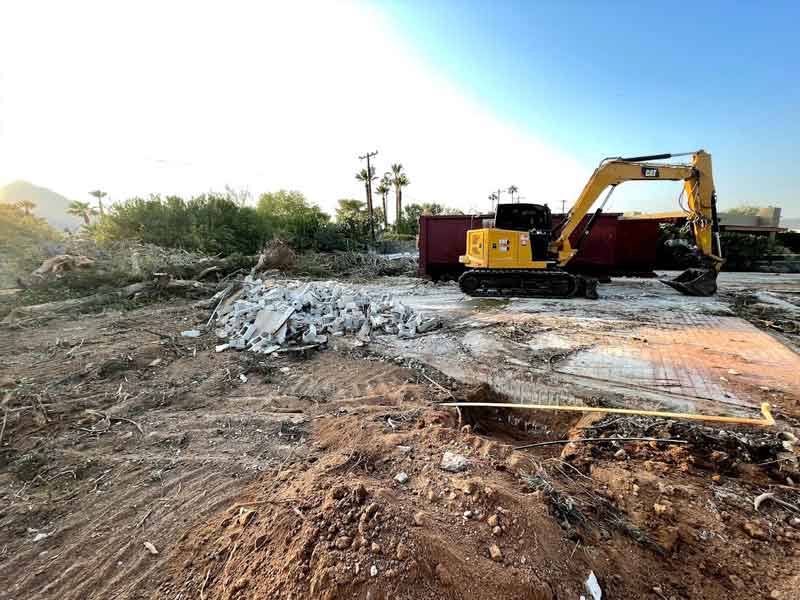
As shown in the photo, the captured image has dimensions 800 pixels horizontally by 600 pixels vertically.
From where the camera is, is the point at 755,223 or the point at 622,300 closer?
the point at 622,300

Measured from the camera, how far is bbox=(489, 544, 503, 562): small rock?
7.20ft

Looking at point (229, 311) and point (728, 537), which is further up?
point (229, 311)

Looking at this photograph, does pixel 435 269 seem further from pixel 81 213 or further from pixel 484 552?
pixel 81 213

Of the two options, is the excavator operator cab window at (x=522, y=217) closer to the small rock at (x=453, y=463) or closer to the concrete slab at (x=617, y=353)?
the concrete slab at (x=617, y=353)

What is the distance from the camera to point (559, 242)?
10094 mm

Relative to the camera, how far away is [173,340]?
6.54 meters

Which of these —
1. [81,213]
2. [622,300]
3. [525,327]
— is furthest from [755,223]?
[81,213]

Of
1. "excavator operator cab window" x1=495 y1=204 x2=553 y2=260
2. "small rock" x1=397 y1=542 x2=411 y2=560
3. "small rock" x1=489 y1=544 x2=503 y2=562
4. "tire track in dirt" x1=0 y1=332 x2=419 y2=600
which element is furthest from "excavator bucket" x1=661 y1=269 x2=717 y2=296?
"small rock" x1=397 y1=542 x2=411 y2=560

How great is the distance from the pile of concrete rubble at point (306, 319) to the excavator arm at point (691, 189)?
5.71 m

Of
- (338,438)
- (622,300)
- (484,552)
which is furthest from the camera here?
(622,300)

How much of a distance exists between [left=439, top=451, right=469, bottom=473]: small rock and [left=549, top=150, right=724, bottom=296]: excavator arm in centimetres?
847

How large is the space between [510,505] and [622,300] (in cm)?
916

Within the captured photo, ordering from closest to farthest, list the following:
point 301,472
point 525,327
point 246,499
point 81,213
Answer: point 246,499 → point 301,472 → point 525,327 → point 81,213

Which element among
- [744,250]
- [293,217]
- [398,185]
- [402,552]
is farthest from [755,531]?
[398,185]
